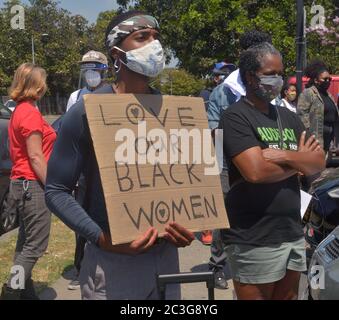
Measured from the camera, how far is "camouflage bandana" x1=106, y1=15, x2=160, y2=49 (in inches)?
88.9

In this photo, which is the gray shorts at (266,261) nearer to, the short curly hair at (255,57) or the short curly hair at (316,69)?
the short curly hair at (255,57)

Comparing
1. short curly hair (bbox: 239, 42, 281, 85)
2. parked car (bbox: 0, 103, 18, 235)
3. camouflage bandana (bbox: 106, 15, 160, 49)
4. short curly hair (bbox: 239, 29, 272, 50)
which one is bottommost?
parked car (bbox: 0, 103, 18, 235)

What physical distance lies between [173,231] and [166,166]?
25 cm

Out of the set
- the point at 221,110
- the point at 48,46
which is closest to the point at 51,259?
the point at 221,110

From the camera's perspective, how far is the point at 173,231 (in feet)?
6.97

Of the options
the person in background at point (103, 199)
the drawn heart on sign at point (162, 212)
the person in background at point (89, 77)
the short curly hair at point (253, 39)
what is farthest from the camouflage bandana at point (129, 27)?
the person in background at point (89, 77)

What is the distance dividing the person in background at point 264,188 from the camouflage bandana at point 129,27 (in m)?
0.81

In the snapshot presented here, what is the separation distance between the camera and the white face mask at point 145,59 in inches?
88.0

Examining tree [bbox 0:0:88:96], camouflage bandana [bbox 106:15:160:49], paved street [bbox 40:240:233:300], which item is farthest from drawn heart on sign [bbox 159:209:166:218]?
tree [bbox 0:0:88:96]

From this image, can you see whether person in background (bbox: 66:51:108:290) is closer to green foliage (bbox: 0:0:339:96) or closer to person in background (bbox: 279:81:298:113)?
person in background (bbox: 279:81:298:113)

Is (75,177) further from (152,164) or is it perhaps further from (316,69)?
(316,69)

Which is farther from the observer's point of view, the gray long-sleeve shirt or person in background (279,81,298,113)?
person in background (279,81,298,113)

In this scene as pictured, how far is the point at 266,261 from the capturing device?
113 inches
